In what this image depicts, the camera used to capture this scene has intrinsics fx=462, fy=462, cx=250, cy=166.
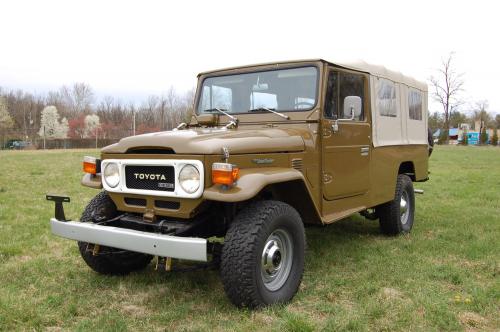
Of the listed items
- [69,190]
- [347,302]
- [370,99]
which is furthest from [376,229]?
[69,190]

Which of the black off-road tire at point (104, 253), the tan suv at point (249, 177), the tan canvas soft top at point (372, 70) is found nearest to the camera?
the tan suv at point (249, 177)

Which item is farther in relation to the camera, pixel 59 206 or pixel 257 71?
pixel 257 71

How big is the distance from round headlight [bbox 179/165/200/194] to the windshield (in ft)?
5.00

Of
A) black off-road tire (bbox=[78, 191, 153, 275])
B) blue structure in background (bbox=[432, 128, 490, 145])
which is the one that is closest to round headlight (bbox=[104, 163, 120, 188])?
black off-road tire (bbox=[78, 191, 153, 275])

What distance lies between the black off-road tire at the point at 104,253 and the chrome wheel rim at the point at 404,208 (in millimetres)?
3856

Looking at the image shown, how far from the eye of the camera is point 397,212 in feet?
20.6

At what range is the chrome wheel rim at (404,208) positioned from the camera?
661 cm

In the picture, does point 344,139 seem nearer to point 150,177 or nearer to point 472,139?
point 150,177

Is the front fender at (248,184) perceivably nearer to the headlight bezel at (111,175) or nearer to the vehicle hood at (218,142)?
the vehicle hood at (218,142)

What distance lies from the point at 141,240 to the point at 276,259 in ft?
3.80

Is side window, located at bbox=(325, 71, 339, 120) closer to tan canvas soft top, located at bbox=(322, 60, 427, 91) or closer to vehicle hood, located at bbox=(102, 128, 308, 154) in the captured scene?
tan canvas soft top, located at bbox=(322, 60, 427, 91)

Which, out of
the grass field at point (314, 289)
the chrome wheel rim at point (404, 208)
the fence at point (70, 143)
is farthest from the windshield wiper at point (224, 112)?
the fence at point (70, 143)

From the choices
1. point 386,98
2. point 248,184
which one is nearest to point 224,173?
point 248,184

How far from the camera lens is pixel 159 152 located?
3775 mm
